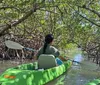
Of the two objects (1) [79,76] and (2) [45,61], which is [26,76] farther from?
(1) [79,76]

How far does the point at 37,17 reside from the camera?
1091 centimetres

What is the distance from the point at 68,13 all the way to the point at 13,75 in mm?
3041

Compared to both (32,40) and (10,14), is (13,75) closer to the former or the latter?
(10,14)

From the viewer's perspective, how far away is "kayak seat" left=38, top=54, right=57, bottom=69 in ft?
24.9

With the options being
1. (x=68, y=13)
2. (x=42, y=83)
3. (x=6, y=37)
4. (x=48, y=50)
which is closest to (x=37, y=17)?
(x=6, y=37)

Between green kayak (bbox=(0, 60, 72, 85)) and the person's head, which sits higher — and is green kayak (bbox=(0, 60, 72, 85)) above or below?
below

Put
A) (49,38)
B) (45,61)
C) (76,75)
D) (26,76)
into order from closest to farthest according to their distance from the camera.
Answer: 1. (26,76)
2. (49,38)
3. (45,61)
4. (76,75)

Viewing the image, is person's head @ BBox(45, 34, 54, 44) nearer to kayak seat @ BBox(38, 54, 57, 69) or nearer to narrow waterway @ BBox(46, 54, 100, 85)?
kayak seat @ BBox(38, 54, 57, 69)

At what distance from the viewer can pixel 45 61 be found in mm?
7684

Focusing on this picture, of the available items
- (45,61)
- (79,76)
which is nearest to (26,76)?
(45,61)

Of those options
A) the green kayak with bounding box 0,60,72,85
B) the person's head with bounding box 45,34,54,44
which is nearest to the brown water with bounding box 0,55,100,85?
the green kayak with bounding box 0,60,72,85

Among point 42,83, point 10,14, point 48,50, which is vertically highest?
point 10,14

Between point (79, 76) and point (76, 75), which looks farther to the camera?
point (76, 75)

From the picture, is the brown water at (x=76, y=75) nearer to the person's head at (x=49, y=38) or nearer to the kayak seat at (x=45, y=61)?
the kayak seat at (x=45, y=61)
